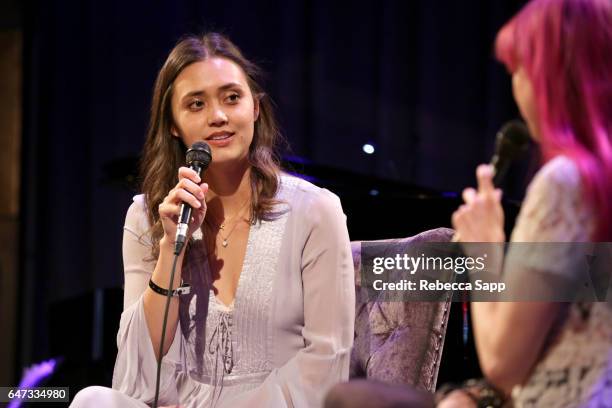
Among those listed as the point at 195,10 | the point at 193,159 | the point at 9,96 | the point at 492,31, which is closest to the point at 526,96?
the point at 193,159

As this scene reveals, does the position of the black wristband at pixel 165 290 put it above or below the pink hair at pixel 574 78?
below

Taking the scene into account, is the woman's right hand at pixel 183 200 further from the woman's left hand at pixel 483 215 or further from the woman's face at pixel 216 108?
the woman's left hand at pixel 483 215

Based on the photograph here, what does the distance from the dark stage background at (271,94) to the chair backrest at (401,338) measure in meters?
2.06

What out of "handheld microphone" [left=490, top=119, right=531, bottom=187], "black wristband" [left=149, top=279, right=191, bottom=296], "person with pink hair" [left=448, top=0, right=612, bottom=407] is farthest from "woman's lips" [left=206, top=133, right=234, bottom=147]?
"person with pink hair" [left=448, top=0, right=612, bottom=407]

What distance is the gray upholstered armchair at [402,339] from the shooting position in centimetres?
228

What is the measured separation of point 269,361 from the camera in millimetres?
2236

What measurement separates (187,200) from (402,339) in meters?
0.76

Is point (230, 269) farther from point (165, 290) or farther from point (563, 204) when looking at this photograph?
point (563, 204)

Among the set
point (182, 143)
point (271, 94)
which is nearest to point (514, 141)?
point (182, 143)

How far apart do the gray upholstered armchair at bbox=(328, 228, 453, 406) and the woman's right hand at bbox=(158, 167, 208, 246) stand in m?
0.62

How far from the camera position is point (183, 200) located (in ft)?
6.47

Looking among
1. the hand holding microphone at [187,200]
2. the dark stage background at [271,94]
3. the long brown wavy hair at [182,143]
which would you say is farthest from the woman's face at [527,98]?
the dark stage background at [271,94]

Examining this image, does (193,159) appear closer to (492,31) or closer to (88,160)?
(492,31)

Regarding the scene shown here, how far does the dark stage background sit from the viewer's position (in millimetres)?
4703
